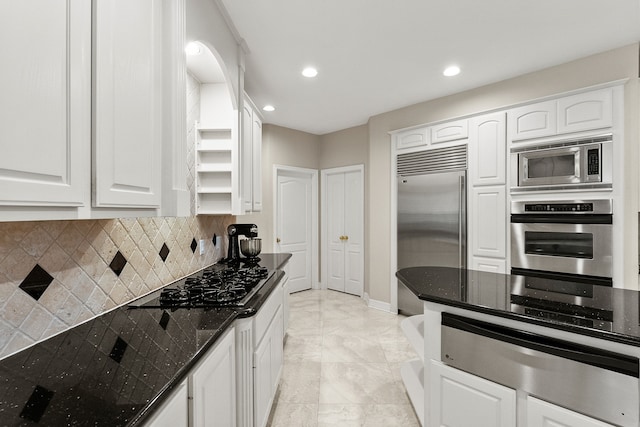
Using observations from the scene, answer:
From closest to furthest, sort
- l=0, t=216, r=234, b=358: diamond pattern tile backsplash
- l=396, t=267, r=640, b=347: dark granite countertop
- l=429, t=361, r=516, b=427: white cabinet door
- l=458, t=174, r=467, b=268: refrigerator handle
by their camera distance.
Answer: l=0, t=216, r=234, b=358: diamond pattern tile backsplash < l=396, t=267, r=640, b=347: dark granite countertop < l=429, t=361, r=516, b=427: white cabinet door < l=458, t=174, r=467, b=268: refrigerator handle

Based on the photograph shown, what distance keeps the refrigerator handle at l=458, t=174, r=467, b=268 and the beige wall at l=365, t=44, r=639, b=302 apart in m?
0.85

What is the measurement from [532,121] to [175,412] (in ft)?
11.9

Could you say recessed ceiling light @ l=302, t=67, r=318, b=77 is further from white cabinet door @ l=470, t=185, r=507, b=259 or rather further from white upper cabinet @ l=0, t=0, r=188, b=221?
white cabinet door @ l=470, t=185, r=507, b=259

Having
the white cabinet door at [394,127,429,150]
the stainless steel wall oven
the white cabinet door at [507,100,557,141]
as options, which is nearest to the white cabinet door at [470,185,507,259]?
the stainless steel wall oven

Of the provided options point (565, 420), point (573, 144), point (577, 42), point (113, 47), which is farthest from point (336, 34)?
point (565, 420)

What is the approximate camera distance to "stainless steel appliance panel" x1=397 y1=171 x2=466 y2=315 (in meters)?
3.42

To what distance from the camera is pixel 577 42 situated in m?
2.49

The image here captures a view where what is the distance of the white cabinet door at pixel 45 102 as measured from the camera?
0.62 m

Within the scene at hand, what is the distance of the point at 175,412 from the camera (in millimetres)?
873

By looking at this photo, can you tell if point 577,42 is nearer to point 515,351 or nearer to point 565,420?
point 515,351

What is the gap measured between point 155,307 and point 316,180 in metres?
4.07

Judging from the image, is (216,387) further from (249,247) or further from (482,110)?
(482,110)

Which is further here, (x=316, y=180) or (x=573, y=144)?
(x=316, y=180)

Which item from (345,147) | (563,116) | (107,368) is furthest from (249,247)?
(563,116)
